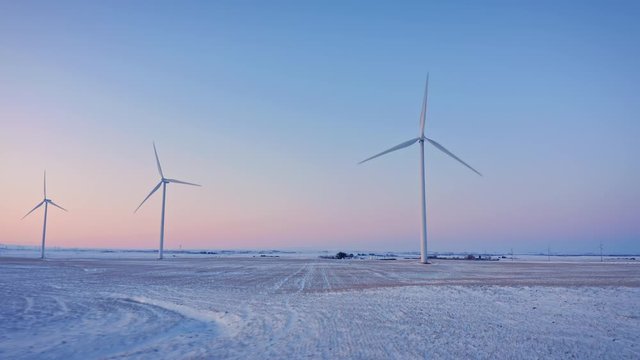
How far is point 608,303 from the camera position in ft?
55.0

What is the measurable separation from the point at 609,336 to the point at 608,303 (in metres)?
7.37

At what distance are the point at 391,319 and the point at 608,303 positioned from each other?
967 cm

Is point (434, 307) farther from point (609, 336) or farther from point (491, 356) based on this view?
point (491, 356)

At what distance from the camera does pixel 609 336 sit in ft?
35.0

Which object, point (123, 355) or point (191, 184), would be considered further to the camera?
point (191, 184)

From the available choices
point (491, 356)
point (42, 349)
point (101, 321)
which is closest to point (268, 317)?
point (101, 321)

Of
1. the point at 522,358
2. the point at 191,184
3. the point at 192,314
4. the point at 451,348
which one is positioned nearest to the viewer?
the point at 522,358

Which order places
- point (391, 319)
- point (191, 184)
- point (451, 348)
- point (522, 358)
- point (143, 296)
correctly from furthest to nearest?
point (191, 184)
point (143, 296)
point (391, 319)
point (451, 348)
point (522, 358)

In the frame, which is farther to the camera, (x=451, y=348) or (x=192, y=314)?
(x=192, y=314)

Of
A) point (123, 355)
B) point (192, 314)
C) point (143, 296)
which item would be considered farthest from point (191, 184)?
point (123, 355)

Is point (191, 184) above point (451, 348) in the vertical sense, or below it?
above

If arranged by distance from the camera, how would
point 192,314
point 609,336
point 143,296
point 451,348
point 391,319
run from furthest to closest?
point 143,296 < point 192,314 < point 391,319 < point 609,336 < point 451,348

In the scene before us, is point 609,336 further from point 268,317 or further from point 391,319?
point 268,317

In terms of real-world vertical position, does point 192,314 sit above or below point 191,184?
below
